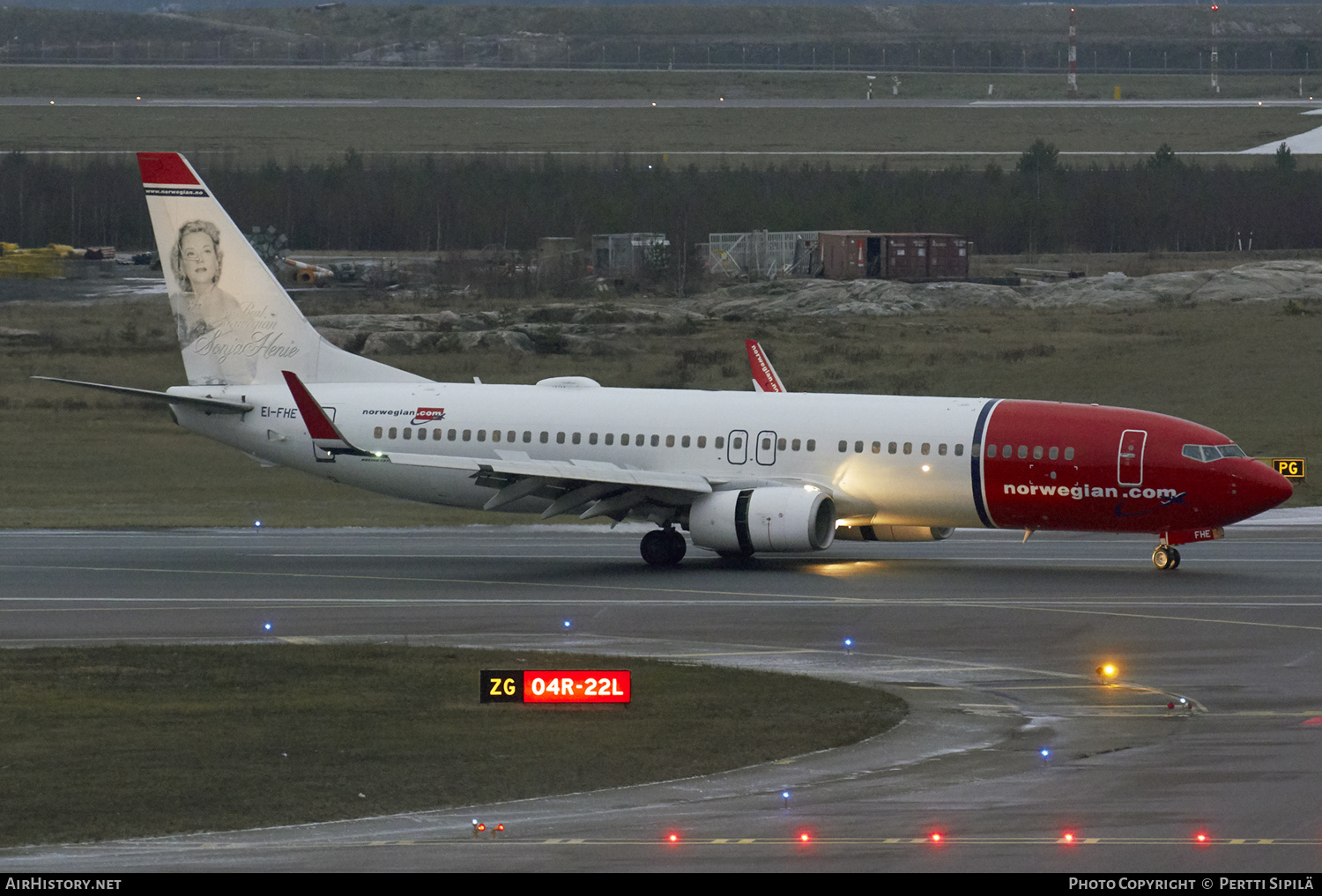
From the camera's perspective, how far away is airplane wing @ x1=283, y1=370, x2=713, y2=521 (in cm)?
3909

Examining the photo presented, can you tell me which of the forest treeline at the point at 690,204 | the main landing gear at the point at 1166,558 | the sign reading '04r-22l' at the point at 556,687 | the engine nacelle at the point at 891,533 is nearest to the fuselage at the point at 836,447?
the engine nacelle at the point at 891,533

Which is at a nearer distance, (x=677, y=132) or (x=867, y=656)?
(x=867, y=656)

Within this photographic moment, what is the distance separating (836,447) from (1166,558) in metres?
7.50

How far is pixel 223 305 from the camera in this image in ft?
148

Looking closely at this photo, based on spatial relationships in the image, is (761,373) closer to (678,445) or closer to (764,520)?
(678,445)

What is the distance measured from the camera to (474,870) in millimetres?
15227

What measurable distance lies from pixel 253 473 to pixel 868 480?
1042 inches

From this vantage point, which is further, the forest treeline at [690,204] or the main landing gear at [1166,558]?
the forest treeline at [690,204]

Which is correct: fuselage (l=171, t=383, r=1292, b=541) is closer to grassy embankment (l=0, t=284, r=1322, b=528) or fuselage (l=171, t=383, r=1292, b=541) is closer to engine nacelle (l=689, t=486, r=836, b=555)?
engine nacelle (l=689, t=486, r=836, b=555)

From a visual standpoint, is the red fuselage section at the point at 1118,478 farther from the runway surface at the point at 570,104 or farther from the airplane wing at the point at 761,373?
the runway surface at the point at 570,104

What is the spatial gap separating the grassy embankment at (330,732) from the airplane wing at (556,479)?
36.7 feet

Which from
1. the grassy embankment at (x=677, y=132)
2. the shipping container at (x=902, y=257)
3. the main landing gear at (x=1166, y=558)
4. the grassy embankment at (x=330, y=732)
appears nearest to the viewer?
the grassy embankment at (x=330, y=732)

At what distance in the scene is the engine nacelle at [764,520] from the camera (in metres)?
38.6

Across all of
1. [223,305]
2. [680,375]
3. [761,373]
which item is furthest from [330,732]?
[680,375]
